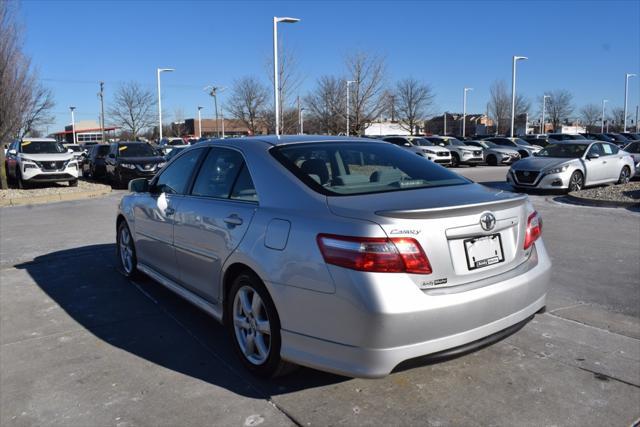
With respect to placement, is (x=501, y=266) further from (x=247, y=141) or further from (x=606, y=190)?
(x=606, y=190)

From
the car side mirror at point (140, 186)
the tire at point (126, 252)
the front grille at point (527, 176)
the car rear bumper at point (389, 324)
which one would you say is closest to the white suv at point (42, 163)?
the tire at point (126, 252)

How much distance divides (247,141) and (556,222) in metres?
7.52

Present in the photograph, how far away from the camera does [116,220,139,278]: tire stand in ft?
19.2

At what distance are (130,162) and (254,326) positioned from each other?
17071mm

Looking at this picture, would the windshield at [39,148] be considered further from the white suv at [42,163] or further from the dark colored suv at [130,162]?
the dark colored suv at [130,162]

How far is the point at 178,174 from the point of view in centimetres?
493

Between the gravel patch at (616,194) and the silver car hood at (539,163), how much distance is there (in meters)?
1.01

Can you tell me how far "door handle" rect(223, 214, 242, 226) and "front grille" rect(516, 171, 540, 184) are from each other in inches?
492

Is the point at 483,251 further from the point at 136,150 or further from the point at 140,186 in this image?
the point at 136,150

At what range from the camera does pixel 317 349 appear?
3014 mm

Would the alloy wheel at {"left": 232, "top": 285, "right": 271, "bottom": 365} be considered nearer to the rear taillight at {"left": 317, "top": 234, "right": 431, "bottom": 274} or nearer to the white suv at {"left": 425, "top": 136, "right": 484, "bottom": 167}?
the rear taillight at {"left": 317, "top": 234, "right": 431, "bottom": 274}

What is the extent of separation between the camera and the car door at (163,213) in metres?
4.68

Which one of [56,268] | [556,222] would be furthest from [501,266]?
[556,222]

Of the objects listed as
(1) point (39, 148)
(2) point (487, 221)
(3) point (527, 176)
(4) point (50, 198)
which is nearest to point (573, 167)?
(3) point (527, 176)
